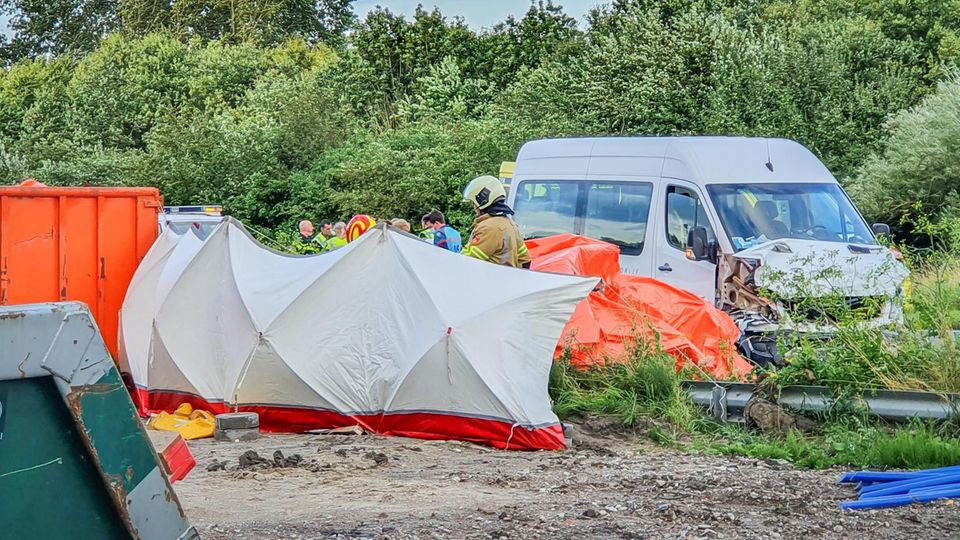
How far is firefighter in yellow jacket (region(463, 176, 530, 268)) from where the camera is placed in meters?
11.0

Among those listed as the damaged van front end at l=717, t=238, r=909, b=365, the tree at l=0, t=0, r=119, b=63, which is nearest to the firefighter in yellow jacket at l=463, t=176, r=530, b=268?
the damaged van front end at l=717, t=238, r=909, b=365

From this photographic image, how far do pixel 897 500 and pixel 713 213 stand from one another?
23.2 ft

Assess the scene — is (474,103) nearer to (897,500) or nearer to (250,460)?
(250,460)

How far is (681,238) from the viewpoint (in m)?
13.9

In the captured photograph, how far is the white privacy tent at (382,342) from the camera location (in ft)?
30.3

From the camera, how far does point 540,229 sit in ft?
51.1

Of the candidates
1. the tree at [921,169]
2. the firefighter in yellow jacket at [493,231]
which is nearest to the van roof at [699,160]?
the firefighter in yellow jacket at [493,231]

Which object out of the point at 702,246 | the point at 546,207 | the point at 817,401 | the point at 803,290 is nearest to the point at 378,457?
the point at 817,401

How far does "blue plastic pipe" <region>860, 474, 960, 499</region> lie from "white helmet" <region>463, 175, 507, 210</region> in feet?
16.3

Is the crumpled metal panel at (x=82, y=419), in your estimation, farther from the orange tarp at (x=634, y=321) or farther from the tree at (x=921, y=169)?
the tree at (x=921, y=169)

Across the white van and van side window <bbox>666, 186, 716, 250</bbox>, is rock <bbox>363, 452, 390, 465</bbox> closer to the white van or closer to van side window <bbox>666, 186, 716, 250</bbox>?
the white van

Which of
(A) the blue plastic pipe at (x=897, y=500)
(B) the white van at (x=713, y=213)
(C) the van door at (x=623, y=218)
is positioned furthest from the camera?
(C) the van door at (x=623, y=218)

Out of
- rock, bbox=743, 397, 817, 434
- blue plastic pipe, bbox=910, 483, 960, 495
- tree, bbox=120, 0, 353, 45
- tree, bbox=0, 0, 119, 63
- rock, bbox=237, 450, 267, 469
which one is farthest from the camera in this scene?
tree, bbox=0, 0, 119, 63

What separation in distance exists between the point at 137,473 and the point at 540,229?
1281 centimetres
